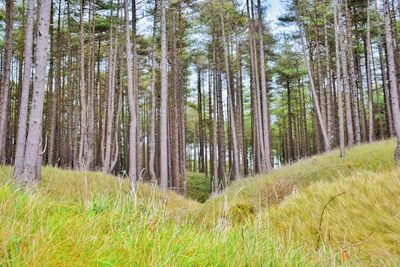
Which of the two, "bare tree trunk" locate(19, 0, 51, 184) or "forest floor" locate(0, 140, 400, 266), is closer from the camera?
"forest floor" locate(0, 140, 400, 266)

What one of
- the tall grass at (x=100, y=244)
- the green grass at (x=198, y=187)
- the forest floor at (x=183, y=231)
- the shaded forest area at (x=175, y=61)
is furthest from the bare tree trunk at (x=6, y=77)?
the green grass at (x=198, y=187)

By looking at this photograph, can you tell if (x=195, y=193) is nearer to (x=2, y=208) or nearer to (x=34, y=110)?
(x=34, y=110)

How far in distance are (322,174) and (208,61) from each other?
701 inches

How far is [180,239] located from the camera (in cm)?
213

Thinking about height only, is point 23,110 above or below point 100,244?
above

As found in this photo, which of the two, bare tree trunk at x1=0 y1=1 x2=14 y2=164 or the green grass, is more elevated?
bare tree trunk at x1=0 y1=1 x2=14 y2=164

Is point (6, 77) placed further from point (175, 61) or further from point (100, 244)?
point (100, 244)

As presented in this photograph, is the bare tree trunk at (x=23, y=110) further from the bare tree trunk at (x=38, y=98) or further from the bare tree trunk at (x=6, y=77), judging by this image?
the bare tree trunk at (x=6, y=77)

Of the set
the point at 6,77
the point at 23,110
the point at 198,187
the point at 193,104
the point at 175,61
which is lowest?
the point at 198,187

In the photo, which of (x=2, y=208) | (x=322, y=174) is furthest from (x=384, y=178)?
(x=322, y=174)

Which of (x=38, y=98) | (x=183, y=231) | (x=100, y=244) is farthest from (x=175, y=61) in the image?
(x=100, y=244)

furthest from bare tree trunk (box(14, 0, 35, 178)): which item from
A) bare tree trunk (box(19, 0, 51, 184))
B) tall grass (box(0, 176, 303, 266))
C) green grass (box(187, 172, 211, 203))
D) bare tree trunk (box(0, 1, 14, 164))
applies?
green grass (box(187, 172, 211, 203))

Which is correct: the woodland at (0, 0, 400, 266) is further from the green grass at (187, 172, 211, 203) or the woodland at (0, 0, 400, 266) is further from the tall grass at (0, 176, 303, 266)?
the green grass at (187, 172, 211, 203)

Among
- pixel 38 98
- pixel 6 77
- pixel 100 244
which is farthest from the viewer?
pixel 6 77
